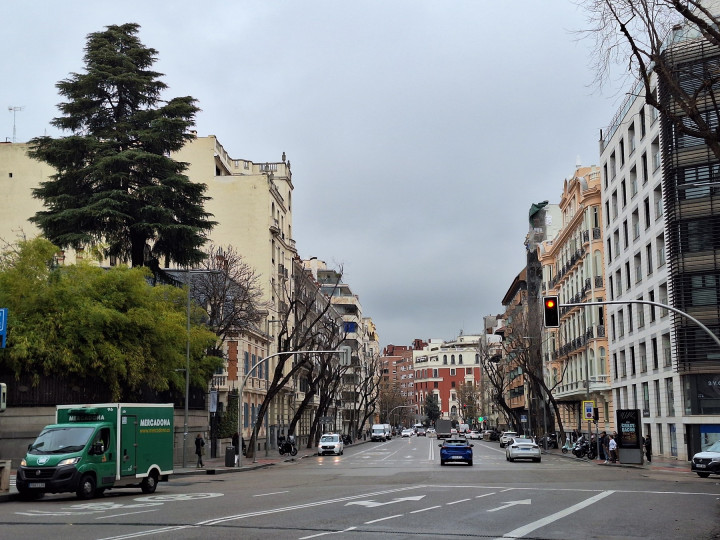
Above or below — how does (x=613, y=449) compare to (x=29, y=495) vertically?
below

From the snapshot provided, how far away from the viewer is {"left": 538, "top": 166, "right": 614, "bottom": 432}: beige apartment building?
2608 inches

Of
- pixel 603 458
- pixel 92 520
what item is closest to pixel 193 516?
pixel 92 520

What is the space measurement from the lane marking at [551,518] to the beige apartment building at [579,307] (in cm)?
3697

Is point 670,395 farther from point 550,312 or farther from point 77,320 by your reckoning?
point 77,320

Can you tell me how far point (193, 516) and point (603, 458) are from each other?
38636mm

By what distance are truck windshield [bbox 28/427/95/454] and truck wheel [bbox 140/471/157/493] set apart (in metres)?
2.99

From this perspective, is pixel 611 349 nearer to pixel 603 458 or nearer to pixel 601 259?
pixel 601 259

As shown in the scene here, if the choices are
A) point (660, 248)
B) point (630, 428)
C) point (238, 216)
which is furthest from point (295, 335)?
point (630, 428)

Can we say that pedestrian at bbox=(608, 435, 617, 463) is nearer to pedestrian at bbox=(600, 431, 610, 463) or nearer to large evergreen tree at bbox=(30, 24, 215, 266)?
pedestrian at bbox=(600, 431, 610, 463)

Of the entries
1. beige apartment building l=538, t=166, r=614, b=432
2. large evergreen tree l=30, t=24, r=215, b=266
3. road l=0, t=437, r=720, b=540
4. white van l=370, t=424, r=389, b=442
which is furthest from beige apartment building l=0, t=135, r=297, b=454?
white van l=370, t=424, r=389, b=442

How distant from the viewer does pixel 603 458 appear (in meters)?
50.3

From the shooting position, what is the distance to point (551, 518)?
54.6 ft

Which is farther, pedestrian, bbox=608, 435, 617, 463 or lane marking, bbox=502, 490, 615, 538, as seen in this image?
pedestrian, bbox=608, 435, 617, 463

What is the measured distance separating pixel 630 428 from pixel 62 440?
29074 mm
